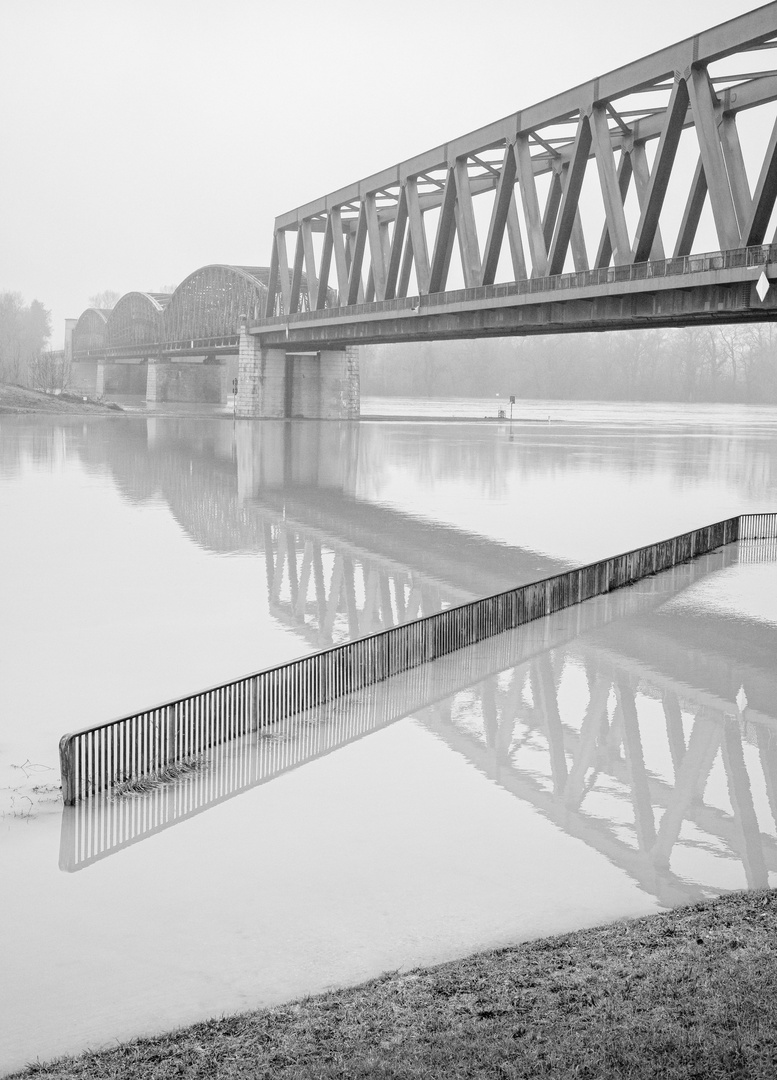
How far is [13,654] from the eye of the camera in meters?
21.9

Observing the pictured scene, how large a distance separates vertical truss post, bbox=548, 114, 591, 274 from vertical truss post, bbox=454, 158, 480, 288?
8378mm

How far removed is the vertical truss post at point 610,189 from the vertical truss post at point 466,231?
12.2 meters

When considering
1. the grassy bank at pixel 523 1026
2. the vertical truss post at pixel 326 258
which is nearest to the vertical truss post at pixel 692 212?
the grassy bank at pixel 523 1026

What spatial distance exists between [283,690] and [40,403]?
4500 inches

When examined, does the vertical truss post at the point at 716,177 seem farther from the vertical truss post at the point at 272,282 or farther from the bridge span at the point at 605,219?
the vertical truss post at the point at 272,282

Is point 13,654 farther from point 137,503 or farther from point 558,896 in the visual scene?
point 137,503

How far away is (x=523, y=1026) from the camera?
852 cm

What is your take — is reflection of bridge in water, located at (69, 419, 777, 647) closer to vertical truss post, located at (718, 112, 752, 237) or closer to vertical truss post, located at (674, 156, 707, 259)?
vertical truss post, located at (674, 156, 707, 259)

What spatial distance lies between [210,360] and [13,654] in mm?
149335

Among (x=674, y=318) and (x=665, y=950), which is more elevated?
(x=674, y=318)

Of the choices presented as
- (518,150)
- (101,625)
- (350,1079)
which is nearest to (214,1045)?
(350,1079)

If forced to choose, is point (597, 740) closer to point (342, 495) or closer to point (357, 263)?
point (342, 495)

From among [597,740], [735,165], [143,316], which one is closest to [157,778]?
[597,740]

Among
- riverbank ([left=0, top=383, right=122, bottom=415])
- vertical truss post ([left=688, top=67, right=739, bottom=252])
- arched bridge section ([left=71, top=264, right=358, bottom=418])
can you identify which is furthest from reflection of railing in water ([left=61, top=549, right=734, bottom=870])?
riverbank ([left=0, top=383, right=122, bottom=415])
